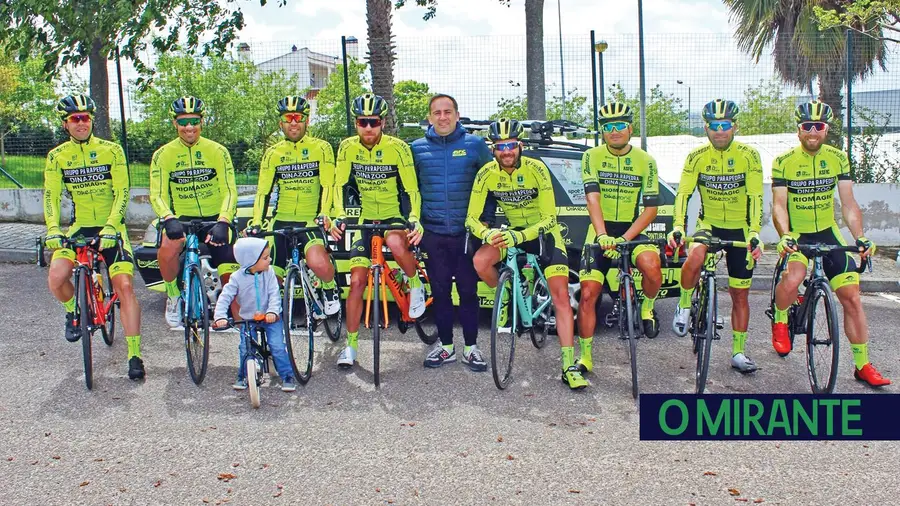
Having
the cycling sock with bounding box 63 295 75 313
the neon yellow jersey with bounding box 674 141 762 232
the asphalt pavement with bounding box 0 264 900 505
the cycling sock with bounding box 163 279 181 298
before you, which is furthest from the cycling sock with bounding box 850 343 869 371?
the cycling sock with bounding box 63 295 75 313

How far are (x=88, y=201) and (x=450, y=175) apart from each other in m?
2.84

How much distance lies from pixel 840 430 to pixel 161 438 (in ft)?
13.7

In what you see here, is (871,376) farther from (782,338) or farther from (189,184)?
(189,184)

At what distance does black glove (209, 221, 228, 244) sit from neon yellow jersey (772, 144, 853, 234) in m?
4.20

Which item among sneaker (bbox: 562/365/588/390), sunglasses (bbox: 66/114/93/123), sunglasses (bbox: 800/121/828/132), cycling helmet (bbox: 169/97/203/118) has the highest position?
cycling helmet (bbox: 169/97/203/118)

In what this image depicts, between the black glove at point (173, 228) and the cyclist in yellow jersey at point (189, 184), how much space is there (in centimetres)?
24

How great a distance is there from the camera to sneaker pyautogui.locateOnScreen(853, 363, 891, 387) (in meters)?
6.07

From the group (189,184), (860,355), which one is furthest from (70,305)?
(860,355)

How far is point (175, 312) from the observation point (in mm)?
6809

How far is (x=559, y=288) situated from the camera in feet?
20.8

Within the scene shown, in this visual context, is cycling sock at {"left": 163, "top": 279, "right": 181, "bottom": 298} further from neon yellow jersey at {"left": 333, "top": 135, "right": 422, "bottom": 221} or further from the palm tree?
the palm tree

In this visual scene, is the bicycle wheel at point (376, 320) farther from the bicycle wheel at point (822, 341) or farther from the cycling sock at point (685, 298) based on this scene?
the bicycle wheel at point (822, 341)

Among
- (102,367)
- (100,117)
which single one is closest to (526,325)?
(102,367)

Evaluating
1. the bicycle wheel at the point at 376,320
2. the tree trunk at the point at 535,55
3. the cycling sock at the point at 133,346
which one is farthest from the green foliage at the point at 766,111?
the cycling sock at the point at 133,346
